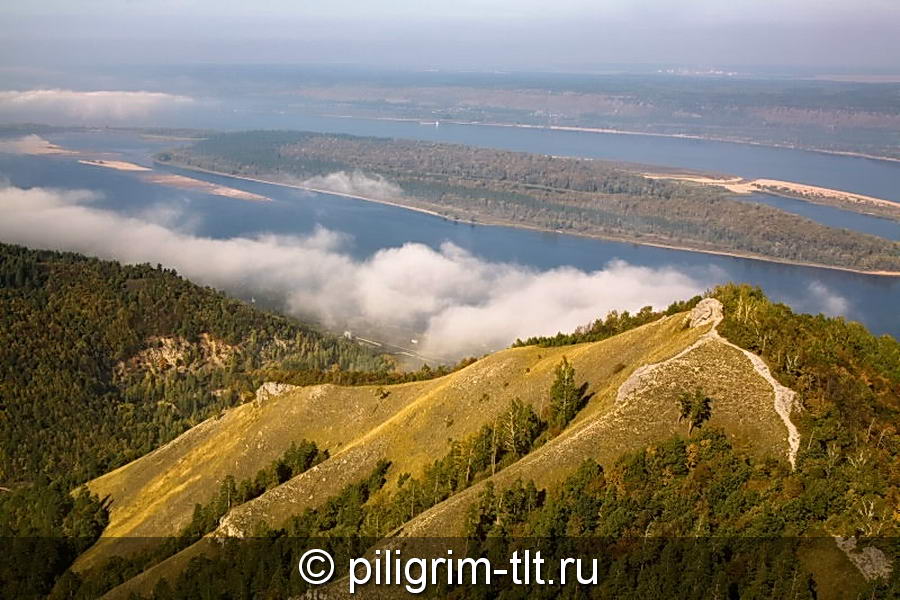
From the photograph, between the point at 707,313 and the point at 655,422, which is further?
the point at 707,313

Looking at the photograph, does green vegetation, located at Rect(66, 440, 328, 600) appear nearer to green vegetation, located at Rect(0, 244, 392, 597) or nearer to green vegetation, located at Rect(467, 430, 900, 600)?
green vegetation, located at Rect(0, 244, 392, 597)

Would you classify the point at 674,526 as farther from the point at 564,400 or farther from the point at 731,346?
the point at 564,400

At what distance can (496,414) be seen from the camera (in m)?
71.6

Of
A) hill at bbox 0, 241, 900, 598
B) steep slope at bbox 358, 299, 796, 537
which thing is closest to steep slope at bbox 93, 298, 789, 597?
steep slope at bbox 358, 299, 796, 537

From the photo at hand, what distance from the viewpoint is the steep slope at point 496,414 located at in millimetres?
54719

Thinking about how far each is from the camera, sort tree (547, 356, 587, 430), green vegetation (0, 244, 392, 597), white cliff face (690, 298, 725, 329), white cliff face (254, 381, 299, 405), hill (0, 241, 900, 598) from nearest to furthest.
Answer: hill (0, 241, 900, 598) < tree (547, 356, 587, 430) < white cliff face (690, 298, 725, 329) < white cliff face (254, 381, 299, 405) < green vegetation (0, 244, 392, 597)

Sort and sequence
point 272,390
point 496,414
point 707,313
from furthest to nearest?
point 272,390 < point 496,414 < point 707,313

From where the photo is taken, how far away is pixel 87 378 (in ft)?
465

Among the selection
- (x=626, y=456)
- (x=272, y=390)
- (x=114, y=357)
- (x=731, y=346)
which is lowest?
(x=114, y=357)

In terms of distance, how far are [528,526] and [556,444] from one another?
7.88 m

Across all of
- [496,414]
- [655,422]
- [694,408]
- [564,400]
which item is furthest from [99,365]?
[694,408]

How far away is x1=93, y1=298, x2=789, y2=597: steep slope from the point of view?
5472cm

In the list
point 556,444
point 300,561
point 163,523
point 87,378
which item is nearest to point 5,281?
point 87,378

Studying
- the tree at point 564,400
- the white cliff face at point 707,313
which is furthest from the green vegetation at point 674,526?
the white cliff face at point 707,313
